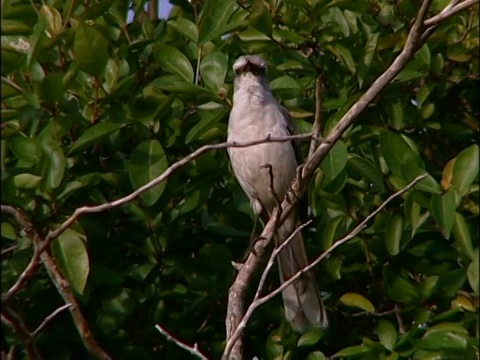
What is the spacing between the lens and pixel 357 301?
14.2ft

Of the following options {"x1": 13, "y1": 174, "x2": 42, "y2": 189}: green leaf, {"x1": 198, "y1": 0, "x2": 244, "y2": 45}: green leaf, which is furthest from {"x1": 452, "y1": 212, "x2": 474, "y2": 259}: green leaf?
{"x1": 13, "y1": 174, "x2": 42, "y2": 189}: green leaf

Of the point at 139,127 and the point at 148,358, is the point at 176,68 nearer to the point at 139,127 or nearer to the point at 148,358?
the point at 139,127

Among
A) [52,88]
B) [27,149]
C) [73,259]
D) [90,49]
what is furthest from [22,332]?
[90,49]

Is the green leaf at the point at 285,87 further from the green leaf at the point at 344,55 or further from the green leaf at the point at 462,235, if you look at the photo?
the green leaf at the point at 462,235

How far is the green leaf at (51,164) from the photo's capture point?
12.2 ft

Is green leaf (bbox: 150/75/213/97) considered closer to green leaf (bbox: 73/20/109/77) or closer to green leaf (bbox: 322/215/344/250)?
green leaf (bbox: 73/20/109/77)

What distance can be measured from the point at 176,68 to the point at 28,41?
1.76 feet

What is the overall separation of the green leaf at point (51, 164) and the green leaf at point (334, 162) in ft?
2.88

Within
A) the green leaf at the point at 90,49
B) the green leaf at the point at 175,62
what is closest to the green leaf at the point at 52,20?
the green leaf at the point at 90,49

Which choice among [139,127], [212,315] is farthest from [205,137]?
[212,315]

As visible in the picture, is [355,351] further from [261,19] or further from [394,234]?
[261,19]

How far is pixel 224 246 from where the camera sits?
14.2ft

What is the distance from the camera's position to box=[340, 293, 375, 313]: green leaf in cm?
Answer: 429

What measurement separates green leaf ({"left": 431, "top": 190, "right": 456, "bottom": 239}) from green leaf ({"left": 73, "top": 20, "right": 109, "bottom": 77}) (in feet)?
4.04
